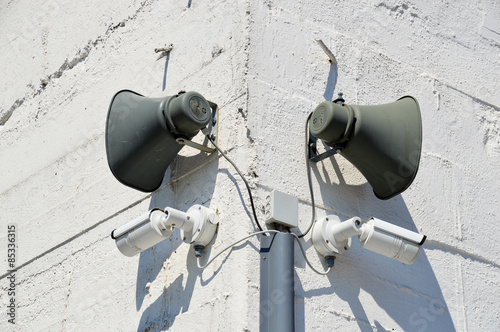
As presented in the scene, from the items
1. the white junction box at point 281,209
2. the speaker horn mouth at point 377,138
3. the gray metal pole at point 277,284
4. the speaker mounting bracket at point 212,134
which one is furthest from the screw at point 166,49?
the gray metal pole at point 277,284

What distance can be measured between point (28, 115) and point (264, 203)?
83.0 inches

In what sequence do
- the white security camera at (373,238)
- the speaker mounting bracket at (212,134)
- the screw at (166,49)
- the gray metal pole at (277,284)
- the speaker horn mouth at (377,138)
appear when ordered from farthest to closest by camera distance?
the screw at (166,49) < the speaker mounting bracket at (212,134) < the speaker horn mouth at (377,138) < the white security camera at (373,238) < the gray metal pole at (277,284)

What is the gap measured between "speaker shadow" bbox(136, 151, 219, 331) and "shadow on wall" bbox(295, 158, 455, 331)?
0.42 meters

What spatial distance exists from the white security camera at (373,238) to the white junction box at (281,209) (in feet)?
0.37

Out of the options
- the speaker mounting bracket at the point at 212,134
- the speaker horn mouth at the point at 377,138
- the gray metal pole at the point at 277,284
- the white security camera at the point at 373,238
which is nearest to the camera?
the gray metal pole at the point at 277,284

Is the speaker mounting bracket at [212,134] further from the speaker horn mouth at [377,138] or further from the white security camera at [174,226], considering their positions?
the speaker horn mouth at [377,138]

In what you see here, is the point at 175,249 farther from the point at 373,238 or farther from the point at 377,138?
the point at 377,138

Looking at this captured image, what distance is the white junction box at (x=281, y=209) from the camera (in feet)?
9.87

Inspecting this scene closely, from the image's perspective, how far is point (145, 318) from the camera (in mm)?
3215

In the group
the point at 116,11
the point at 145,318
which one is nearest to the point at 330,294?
the point at 145,318

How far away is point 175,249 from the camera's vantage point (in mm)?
3240

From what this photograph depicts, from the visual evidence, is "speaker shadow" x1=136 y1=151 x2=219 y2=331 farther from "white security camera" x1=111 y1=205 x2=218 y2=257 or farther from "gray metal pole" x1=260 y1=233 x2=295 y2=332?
"gray metal pole" x1=260 y1=233 x2=295 y2=332

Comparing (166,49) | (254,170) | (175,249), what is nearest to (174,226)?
(175,249)

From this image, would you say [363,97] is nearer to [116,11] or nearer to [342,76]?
[342,76]
